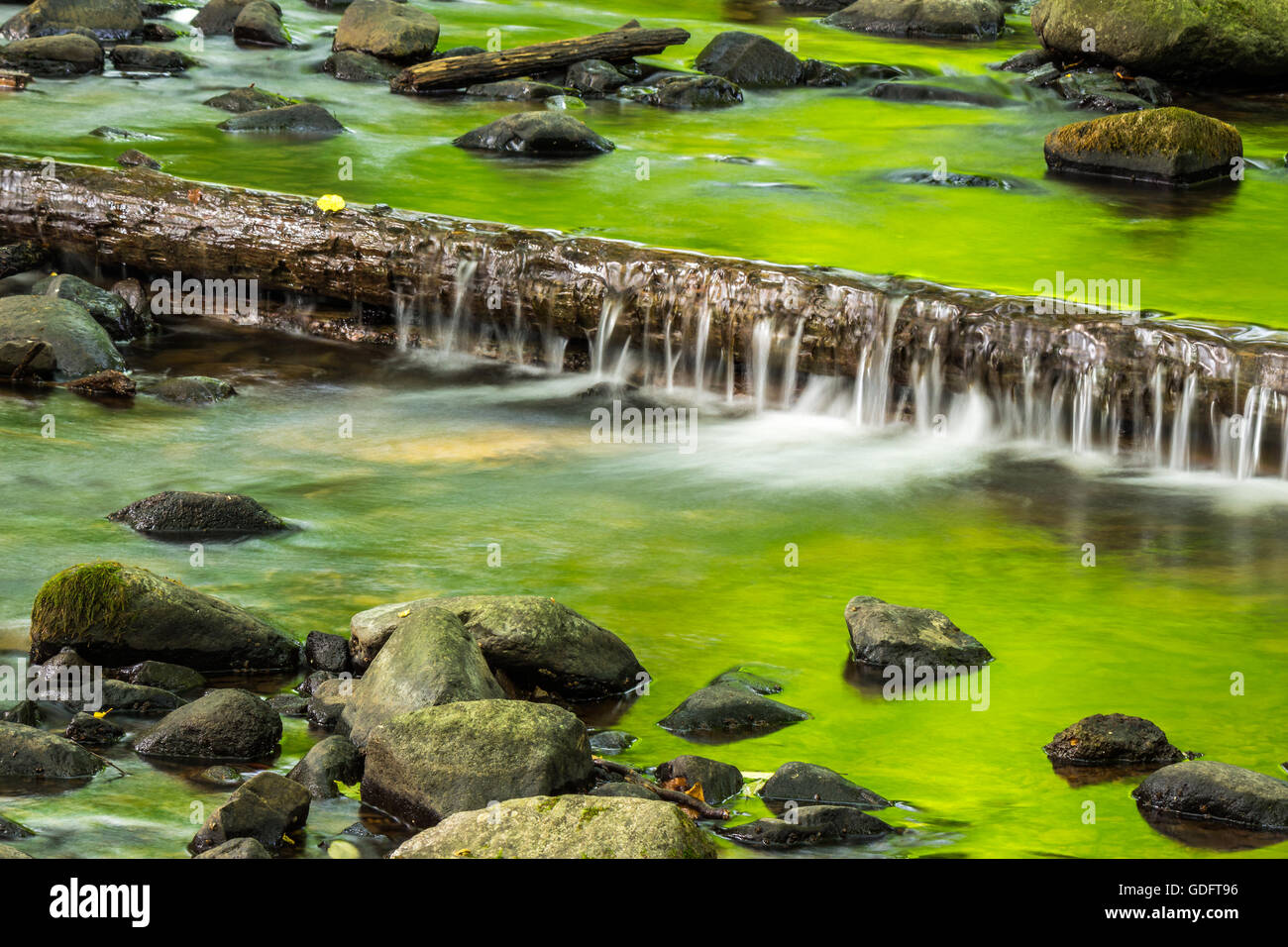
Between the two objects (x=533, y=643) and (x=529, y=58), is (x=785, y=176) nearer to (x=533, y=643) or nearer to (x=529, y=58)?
(x=529, y=58)

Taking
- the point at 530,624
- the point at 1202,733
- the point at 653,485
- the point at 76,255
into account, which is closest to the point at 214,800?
the point at 530,624

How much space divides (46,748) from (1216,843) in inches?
127

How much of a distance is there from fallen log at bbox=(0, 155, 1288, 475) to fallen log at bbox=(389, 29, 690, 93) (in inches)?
243

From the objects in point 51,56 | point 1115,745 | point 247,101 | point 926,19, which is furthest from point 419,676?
point 926,19

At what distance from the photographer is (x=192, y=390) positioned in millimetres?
8703

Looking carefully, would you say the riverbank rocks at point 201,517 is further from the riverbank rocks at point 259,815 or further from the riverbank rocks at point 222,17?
the riverbank rocks at point 222,17

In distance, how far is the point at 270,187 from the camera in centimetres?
1109

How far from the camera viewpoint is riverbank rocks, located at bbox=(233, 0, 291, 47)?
60.4 feet

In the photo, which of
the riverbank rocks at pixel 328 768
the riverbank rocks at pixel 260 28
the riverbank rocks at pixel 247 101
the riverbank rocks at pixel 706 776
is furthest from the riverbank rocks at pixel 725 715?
the riverbank rocks at pixel 260 28

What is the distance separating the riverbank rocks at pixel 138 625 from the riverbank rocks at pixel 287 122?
9.20 meters

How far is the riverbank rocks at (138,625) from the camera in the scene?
511 centimetres
